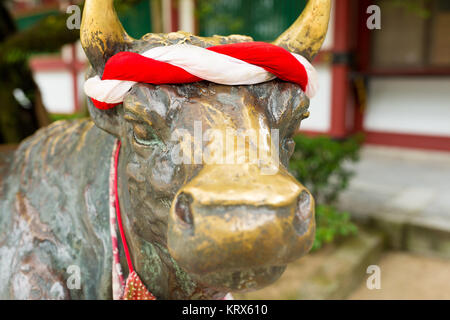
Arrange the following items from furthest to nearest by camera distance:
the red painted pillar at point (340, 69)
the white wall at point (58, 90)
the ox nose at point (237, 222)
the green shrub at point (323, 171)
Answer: the white wall at point (58, 90) < the red painted pillar at point (340, 69) < the green shrub at point (323, 171) < the ox nose at point (237, 222)

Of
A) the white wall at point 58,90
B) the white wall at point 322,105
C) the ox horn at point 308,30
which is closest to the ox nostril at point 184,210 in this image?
the ox horn at point 308,30

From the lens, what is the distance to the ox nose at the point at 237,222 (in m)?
0.91

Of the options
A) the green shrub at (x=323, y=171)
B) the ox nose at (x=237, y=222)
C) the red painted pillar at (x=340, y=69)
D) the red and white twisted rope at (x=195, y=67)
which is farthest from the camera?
the red painted pillar at (x=340, y=69)

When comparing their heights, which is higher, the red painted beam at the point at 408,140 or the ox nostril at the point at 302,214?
the ox nostril at the point at 302,214

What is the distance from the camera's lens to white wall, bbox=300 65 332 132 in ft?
25.7

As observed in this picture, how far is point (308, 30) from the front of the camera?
1354mm

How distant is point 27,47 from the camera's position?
10.7 feet

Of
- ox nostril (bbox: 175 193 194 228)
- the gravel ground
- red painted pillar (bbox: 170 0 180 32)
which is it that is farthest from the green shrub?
red painted pillar (bbox: 170 0 180 32)

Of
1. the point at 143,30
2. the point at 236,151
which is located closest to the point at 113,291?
the point at 236,151

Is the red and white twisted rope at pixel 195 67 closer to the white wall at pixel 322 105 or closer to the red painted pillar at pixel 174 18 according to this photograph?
Answer: the white wall at pixel 322 105

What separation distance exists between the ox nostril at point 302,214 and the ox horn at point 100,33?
71 centimetres

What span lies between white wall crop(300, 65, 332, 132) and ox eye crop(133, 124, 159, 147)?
6891 mm

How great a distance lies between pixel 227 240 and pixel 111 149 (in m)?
0.73

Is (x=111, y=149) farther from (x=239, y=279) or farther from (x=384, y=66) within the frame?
(x=384, y=66)
